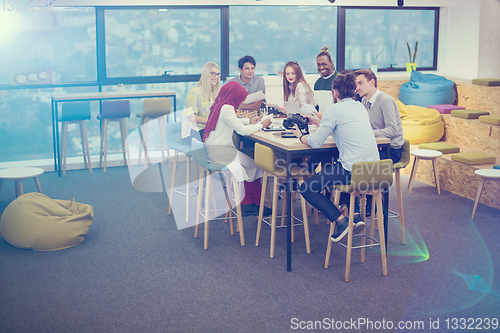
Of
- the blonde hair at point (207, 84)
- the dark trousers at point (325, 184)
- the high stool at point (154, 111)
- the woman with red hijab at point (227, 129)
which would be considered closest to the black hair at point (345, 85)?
the dark trousers at point (325, 184)

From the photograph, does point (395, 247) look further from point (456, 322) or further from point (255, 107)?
point (255, 107)

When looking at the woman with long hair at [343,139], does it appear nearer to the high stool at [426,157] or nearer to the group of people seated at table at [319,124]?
the group of people seated at table at [319,124]

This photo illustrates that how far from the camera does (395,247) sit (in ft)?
13.6

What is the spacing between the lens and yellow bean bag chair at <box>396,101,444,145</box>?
668 cm

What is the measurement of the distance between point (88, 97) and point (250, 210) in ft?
9.89

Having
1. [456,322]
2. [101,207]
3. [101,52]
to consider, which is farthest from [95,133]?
[456,322]

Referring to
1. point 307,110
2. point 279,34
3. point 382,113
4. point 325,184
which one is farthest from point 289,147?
point 279,34

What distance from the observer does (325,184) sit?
3627 millimetres

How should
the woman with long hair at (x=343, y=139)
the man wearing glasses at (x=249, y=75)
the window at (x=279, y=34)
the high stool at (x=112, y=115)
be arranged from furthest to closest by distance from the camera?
the window at (x=279, y=34)
the high stool at (x=112, y=115)
the man wearing glasses at (x=249, y=75)
the woman with long hair at (x=343, y=139)

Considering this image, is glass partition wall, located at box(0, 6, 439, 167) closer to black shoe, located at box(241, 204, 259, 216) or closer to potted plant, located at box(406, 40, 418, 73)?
potted plant, located at box(406, 40, 418, 73)

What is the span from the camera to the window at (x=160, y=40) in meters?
7.36

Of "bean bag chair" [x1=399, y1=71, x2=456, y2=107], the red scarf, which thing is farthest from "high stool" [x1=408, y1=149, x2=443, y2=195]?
the red scarf

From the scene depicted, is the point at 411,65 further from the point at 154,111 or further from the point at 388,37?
the point at 154,111

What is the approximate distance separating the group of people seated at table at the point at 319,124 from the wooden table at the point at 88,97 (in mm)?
1711
